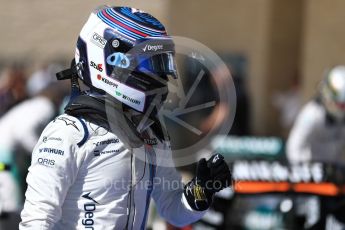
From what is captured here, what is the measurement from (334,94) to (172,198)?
5.10 m

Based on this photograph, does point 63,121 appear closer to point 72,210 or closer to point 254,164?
point 72,210

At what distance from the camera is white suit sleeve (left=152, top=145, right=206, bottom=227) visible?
377 centimetres

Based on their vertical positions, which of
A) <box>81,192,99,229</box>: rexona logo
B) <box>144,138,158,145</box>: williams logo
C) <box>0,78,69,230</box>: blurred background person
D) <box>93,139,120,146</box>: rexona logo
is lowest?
<box>0,78,69,230</box>: blurred background person

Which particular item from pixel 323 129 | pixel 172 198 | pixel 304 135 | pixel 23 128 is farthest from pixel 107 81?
pixel 323 129

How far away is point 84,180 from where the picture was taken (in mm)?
3361

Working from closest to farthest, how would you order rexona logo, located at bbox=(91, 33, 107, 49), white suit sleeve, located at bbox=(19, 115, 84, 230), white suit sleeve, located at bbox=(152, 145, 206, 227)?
1. white suit sleeve, located at bbox=(19, 115, 84, 230)
2. rexona logo, located at bbox=(91, 33, 107, 49)
3. white suit sleeve, located at bbox=(152, 145, 206, 227)

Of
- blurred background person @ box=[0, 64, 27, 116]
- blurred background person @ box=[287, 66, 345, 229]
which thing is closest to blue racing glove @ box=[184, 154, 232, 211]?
blurred background person @ box=[287, 66, 345, 229]

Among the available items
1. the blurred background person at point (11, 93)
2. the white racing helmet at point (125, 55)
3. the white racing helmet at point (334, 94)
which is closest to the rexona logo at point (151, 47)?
the white racing helmet at point (125, 55)

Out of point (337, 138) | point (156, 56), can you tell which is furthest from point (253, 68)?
point (156, 56)

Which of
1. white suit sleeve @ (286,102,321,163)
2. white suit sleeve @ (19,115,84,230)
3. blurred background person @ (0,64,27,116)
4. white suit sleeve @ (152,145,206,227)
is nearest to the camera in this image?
white suit sleeve @ (19,115,84,230)

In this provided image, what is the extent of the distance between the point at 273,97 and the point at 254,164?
830 centimetres

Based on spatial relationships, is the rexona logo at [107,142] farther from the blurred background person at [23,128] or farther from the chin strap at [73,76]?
the blurred background person at [23,128]

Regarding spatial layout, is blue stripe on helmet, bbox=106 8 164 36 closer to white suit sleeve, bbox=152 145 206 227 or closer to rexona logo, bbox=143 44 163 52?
rexona logo, bbox=143 44 163 52

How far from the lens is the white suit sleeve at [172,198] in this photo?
3.77 m
